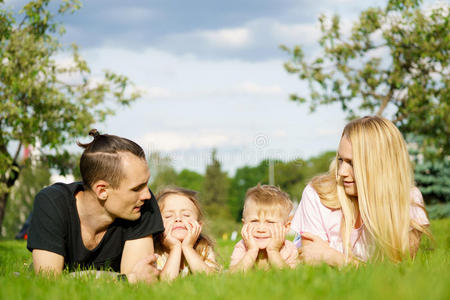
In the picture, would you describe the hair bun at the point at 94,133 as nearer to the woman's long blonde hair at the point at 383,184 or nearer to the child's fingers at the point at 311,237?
the child's fingers at the point at 311,237

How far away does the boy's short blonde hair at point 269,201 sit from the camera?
5102 mm

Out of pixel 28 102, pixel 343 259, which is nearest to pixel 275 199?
pixel 343 259

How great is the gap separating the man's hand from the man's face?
1.46 feet

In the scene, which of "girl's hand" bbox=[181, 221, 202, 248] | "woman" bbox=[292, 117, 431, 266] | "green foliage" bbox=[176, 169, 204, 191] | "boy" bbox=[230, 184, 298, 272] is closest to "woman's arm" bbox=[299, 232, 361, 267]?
"woman" bbox=[292, 117, 431, 266]

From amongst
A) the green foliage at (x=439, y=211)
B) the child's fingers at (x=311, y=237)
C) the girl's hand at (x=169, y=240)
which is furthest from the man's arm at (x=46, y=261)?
the green foliage at (x=439, y=211)

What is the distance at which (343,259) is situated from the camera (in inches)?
173

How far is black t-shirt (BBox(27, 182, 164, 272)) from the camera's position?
427 centimetres

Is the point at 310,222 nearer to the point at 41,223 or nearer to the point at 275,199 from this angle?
the point at 275,199

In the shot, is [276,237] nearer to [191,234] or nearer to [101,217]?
[191,234]

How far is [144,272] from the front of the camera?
413 centimetres

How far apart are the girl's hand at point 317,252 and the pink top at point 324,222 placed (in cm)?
21

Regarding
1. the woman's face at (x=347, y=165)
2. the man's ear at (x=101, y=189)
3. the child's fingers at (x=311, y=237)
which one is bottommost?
the child's fingers at (x=311, y=237)

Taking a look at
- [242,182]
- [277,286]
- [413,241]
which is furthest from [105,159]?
[242,182]

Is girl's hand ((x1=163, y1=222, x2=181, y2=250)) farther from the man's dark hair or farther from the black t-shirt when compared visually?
the man's dark hair
